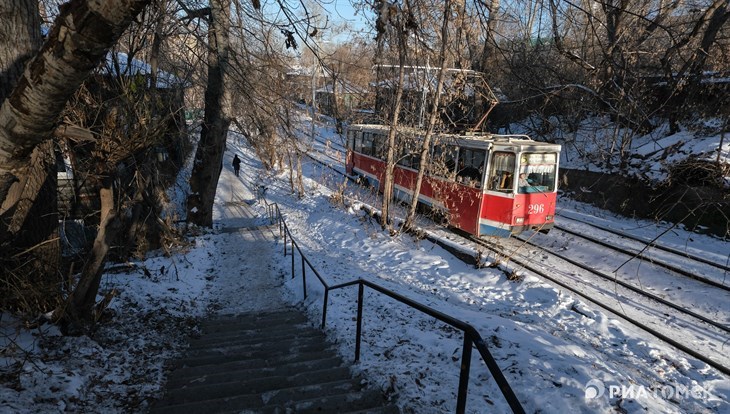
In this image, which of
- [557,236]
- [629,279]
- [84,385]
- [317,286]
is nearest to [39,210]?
[84,385]

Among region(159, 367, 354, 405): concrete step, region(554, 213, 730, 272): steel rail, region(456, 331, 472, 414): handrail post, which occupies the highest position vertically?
region(456, 331, 472, 414): handrail post

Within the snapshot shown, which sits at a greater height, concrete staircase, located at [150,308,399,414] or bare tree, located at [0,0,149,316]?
bare tree, located at [0,0,149,316]

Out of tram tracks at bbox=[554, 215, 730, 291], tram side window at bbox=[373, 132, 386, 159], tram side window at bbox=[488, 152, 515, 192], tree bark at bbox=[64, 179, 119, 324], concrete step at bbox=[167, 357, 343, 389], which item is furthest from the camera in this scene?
tram side window at bbox=[373, 132, 386, 159]

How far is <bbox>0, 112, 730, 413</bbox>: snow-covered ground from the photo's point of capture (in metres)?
3.55

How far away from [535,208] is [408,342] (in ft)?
24.5

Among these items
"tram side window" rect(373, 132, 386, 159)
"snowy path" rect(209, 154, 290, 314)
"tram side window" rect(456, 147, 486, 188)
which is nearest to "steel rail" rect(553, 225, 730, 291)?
"tram side window" rect(456, 147, 486, 188)

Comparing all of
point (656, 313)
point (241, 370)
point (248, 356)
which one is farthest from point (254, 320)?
point (656, 313)

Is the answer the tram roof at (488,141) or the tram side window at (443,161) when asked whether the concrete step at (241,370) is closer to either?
the tram roof at (488,141)

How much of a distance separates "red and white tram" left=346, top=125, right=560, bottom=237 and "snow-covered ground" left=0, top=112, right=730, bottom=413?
1.54 m

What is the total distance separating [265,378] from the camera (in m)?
3.85

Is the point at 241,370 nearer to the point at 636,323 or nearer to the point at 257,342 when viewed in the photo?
the point at 257,342

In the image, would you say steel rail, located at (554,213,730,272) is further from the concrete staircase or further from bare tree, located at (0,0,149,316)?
bare tree, located at (0,0,149,316)

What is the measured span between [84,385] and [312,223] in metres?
11.8

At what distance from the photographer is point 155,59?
7.21 metres
